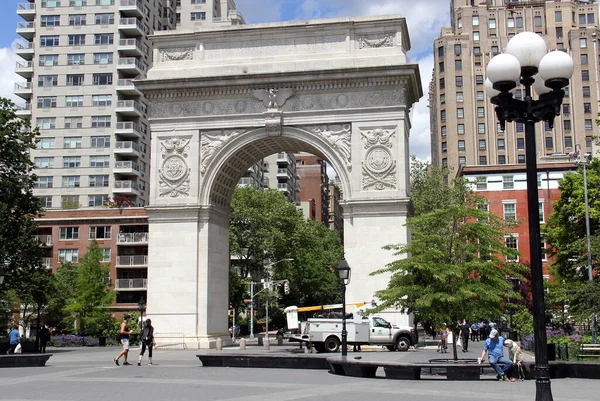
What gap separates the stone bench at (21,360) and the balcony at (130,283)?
3969cm

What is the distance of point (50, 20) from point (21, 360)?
197 ft

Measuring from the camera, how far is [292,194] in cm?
10988

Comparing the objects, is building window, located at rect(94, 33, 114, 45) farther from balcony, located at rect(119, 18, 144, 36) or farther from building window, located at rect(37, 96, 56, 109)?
building window, located at rect(37, 96, 56, 109)

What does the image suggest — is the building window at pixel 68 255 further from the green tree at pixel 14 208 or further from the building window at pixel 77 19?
the green tree at pixel 14 208

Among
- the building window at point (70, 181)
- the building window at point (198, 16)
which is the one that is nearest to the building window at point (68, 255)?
the building window at point (70, 181)

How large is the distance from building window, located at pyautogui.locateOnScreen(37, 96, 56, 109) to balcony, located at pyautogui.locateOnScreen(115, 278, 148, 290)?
22566mm

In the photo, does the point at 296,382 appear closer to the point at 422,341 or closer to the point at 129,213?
the point at 422,341

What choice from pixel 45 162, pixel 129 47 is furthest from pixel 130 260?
pixel 129 47

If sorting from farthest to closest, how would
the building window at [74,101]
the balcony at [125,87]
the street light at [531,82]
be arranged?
the building window at [74,101], the balcony at [125,87], the street light at [531,82]

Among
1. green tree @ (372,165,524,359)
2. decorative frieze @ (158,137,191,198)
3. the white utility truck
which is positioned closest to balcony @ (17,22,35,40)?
decorative frieze @ (158,137,191,198)

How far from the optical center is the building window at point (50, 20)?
76750 millimetres

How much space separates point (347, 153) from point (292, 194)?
245 ft

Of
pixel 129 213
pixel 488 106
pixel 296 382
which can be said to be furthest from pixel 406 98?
pixel 488 106

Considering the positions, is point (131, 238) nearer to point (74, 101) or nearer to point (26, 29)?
point (74, 101)
